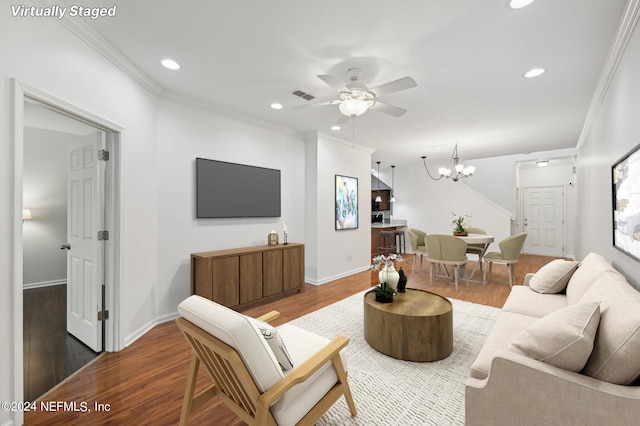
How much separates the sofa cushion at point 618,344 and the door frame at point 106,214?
304cm

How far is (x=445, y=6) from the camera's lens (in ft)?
6.03

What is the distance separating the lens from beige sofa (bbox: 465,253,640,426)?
114 cm

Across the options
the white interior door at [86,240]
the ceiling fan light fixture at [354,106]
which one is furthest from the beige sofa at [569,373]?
the white interior door at [86,240]

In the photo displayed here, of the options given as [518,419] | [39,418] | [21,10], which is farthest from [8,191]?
[518,419]

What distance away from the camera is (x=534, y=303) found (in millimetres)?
2441

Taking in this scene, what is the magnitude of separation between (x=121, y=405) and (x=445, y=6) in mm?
3418

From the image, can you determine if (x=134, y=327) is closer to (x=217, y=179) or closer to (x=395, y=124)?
(x=217, y=179)

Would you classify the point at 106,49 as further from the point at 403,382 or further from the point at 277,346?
the point at 403,382

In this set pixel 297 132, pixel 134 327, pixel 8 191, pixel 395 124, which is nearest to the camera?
pixel 8 191

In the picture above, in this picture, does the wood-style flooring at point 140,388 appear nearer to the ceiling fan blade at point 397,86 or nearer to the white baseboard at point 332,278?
the white baseboard at point 332,278

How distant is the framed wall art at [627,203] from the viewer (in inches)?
69.5

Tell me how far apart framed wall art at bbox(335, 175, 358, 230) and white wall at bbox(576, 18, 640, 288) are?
136 inches

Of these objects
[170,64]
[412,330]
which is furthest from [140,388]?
[170,64]

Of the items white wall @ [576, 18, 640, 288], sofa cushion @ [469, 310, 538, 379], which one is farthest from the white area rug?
white wall @ [576, 18, 640, 288]
